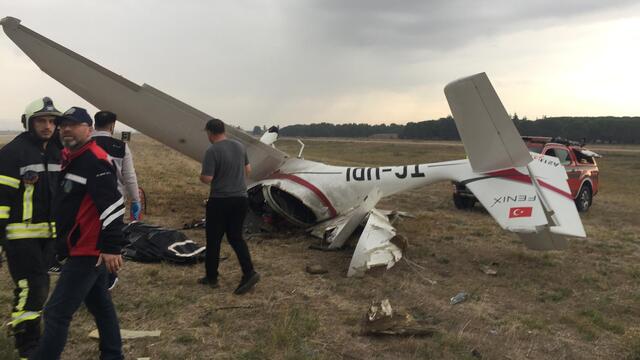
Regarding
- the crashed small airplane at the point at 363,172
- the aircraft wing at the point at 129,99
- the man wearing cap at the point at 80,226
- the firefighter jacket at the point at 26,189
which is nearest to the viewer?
the man wearing cap at the point at 80,226

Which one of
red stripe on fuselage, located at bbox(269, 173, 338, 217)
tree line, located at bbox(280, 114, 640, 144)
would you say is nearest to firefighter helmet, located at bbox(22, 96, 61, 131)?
red stripe on fuselage, located at bbox(269, 173, 338, 217)

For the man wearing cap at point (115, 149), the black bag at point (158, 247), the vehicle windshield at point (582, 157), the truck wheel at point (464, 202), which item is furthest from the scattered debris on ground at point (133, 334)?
the vehicle windshield at point (582, 157)

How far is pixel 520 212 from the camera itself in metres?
5.57

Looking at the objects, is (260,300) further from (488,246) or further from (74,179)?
(488,246)

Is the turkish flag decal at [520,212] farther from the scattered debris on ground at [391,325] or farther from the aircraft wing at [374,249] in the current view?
the scattered debris on ground at [391,325]

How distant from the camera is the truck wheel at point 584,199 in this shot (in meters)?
12.2

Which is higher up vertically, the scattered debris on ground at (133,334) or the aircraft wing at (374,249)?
the aircraft wing at (374,249)

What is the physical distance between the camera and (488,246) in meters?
7.68

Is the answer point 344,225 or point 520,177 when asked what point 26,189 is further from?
point 520,177

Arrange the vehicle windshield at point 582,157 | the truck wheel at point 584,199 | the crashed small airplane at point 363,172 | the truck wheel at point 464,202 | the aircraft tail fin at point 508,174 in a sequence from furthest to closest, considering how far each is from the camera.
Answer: the vehicle windshield at point 582,157 → the truck wheel at point 584,199 → the truck wheel at point 464,202 → the crashed small airplane at point 363,172 → the aircraft tail fin at point 508,174

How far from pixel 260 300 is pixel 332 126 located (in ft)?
468

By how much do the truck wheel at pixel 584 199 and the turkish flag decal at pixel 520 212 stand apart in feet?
26.5

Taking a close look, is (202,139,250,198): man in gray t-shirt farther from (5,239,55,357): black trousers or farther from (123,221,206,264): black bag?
(5,239,55,357): black trousers

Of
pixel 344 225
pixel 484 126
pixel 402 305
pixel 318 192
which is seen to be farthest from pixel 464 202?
pixel 402 305
